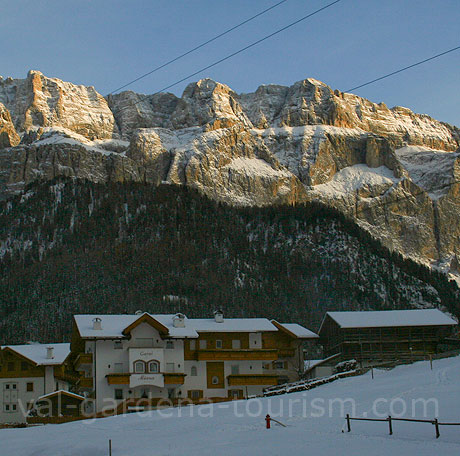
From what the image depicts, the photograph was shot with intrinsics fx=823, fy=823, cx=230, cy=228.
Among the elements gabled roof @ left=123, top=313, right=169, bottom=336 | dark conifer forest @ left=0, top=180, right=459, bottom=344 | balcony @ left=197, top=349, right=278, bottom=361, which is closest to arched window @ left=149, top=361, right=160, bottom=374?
gabled roof @ left=123, top=313, right=169, bottom=336

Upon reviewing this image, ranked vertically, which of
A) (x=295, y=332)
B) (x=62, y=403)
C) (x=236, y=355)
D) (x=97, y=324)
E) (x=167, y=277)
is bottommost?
(x=62, y=403)

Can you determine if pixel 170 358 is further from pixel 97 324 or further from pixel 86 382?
pixel 86 382

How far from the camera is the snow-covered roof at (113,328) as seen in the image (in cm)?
8225

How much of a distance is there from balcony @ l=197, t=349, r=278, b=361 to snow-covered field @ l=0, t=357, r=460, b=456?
24010 millimetres

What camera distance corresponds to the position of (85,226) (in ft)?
639

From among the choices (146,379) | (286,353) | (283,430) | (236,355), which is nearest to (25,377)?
(146,379)

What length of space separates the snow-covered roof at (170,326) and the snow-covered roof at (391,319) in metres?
9.44

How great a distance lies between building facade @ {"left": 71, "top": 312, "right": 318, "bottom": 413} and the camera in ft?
267

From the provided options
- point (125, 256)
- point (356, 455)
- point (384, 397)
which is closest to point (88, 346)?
point (384, 397)

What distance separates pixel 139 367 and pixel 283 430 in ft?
137

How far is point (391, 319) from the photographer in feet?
316

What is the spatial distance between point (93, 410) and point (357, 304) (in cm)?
10481

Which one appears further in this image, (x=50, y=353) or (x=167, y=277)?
(x=167, y=277)

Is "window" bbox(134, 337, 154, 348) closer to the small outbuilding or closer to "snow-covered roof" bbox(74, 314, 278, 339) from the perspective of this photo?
"snow-covered roof" bbox(74, 314, 278, 339)
